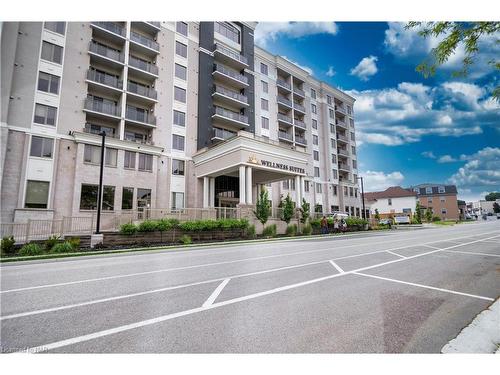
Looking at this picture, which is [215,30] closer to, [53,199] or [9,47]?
[53,199]

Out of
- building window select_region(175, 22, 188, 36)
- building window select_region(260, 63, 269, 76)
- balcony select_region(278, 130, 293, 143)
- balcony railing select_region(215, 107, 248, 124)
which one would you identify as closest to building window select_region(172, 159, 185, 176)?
balcony railing select_region(215, 107, 248, 124)

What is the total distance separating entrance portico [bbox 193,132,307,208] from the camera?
22.7 meters

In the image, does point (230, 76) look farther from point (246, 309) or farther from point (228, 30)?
point (246, 309)

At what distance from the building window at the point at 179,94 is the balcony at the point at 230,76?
4.68m

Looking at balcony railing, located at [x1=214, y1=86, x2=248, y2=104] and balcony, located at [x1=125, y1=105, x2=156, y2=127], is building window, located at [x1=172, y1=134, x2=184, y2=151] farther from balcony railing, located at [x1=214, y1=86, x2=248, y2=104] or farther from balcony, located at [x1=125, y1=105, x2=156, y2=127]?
balcony railing, located at [x1=214, y1=86, x2=248, y2=104]

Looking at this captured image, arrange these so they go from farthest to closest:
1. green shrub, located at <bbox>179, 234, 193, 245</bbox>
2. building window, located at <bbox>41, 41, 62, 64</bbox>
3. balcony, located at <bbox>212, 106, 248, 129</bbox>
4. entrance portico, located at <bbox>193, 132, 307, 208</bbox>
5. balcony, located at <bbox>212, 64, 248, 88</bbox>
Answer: balcony, located at <bbox>212, 64, 248, 88</bbox>, balcony, located at <bbox>212, 106, 248, 129</bbox>, entrance portico, located at <bbox>193, 132, 307, 208</bbox>, building window, located at <bbox>41, 41, 62, 64</bbox>, green shrub, located at <bbox>179, 234, 193, 245</bbox>

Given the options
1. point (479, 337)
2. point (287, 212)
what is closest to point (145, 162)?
point (287, 212)

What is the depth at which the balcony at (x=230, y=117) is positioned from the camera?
2981 centimetres

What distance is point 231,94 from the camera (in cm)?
3119

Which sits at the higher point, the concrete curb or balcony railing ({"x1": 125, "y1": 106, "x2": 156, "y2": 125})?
balcony railing ({"x1": 125, "y1": 106, "x2": 156, "y2": 125})

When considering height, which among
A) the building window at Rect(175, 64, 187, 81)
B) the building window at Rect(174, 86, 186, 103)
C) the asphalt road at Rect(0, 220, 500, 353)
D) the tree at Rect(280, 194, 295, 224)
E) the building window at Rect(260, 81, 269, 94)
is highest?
the building window at Rect(260, 81, 269, 94)

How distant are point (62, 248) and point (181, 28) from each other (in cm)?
2555

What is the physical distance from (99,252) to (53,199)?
33.2ft

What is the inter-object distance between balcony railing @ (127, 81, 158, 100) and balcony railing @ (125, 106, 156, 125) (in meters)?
1.65
